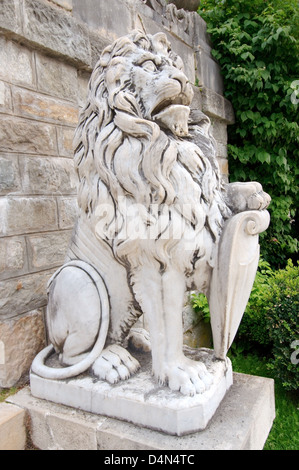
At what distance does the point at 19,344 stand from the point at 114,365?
70 centimetres

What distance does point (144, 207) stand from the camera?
1.43 m

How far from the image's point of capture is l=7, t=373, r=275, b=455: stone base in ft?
4.38

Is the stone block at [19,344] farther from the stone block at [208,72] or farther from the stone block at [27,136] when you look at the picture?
A: the stone block at [208,72]

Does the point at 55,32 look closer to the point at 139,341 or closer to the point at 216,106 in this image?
the point at 139,341

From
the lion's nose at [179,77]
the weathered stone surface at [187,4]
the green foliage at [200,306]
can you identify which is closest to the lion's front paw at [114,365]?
the lion's nose at [179,77]

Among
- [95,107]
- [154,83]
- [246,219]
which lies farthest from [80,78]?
[246,219]

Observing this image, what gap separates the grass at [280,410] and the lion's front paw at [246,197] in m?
1.55

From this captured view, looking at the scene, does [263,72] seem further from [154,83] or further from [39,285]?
[39,285]

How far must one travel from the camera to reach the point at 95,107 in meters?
1.53

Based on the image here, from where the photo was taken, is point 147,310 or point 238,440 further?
point 147,310

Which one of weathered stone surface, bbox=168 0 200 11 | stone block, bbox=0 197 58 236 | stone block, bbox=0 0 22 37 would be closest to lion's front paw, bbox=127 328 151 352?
stone block, bbox=0 197 58 236

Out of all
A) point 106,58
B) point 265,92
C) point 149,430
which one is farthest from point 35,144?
point 265,92

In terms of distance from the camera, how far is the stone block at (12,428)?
157 centimetres
